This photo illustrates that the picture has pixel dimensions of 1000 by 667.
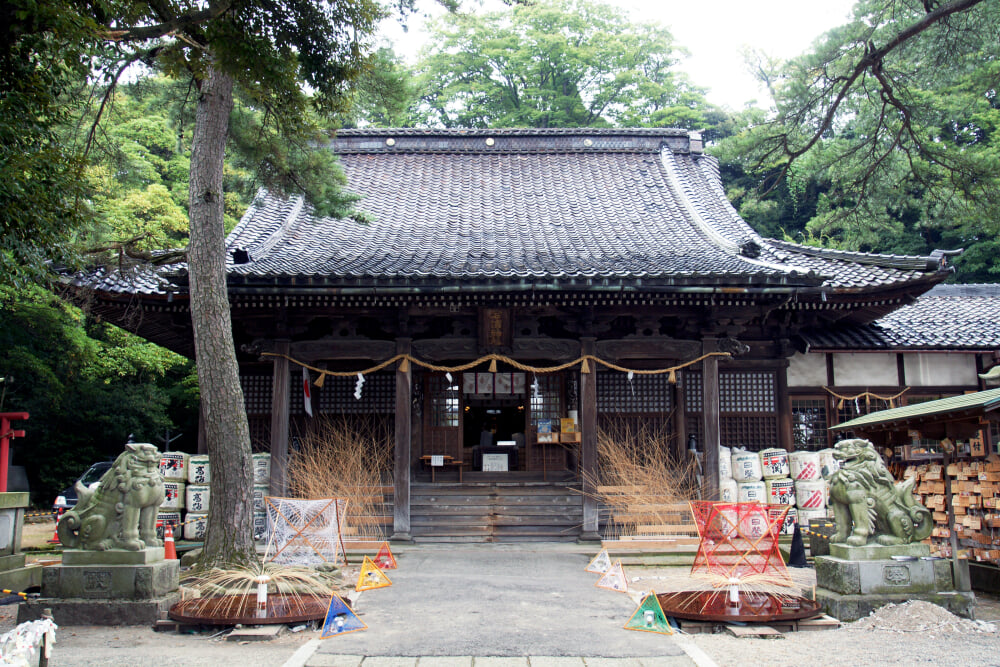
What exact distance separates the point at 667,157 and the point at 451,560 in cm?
1050

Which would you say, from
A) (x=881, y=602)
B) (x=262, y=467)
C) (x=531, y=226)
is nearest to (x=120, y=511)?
(x=262, y=467)

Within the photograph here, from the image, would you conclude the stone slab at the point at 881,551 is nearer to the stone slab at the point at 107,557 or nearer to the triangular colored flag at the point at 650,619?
the triangular colored flag at the point at 650,619

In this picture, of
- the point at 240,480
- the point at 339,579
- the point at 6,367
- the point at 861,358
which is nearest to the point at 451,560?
the point at 339,579

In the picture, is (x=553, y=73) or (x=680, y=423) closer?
(x=680, y=423)

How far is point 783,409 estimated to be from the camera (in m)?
12.4

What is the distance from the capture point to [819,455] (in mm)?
11266

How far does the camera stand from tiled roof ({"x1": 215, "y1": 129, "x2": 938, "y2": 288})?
10234 mm

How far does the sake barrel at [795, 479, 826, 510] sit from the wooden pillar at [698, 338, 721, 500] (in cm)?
171

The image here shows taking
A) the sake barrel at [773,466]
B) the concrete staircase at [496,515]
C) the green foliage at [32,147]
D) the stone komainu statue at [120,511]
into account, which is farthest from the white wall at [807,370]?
the green foliage at [32,147]

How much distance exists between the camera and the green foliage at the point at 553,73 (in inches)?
989

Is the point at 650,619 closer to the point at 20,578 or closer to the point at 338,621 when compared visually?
the point at 338,621

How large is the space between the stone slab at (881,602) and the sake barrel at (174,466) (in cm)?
891

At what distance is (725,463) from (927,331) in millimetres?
5253

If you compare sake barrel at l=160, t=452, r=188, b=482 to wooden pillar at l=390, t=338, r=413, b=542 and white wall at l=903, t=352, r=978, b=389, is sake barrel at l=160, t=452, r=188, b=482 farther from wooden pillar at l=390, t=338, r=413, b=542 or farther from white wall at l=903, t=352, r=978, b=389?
white wall at l=903, t=352, r=978, b=389
